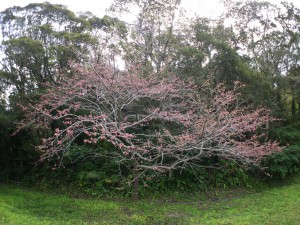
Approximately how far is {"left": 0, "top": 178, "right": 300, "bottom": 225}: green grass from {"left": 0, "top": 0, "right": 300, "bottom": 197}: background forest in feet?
2.34

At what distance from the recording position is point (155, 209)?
24.7 ft

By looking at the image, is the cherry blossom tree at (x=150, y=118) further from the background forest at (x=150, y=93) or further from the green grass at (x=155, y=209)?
the green grass at (x=155, y=209)

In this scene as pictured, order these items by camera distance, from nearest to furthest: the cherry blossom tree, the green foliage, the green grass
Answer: the green grass, the cherry blossom tree, the green foliage

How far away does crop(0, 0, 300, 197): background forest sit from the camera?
26.7ft

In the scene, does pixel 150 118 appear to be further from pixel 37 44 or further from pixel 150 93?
pixel 37 44

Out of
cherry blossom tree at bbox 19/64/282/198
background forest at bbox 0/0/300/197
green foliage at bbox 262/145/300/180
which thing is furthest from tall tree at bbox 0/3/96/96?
green foliage at bbox 262/145/300/180

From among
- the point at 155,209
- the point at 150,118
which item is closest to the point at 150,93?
the point at 150,118

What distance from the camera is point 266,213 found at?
6.86 m

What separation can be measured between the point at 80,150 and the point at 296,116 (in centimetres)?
855

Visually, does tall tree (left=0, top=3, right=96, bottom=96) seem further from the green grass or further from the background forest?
the green grass

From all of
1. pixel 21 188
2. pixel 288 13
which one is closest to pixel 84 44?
pixel 21 188

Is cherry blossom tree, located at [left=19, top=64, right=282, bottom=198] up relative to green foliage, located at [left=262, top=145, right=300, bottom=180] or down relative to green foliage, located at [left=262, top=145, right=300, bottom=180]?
up

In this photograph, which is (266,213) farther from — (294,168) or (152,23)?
(152,23)

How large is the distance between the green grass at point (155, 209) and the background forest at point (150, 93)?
714mm
